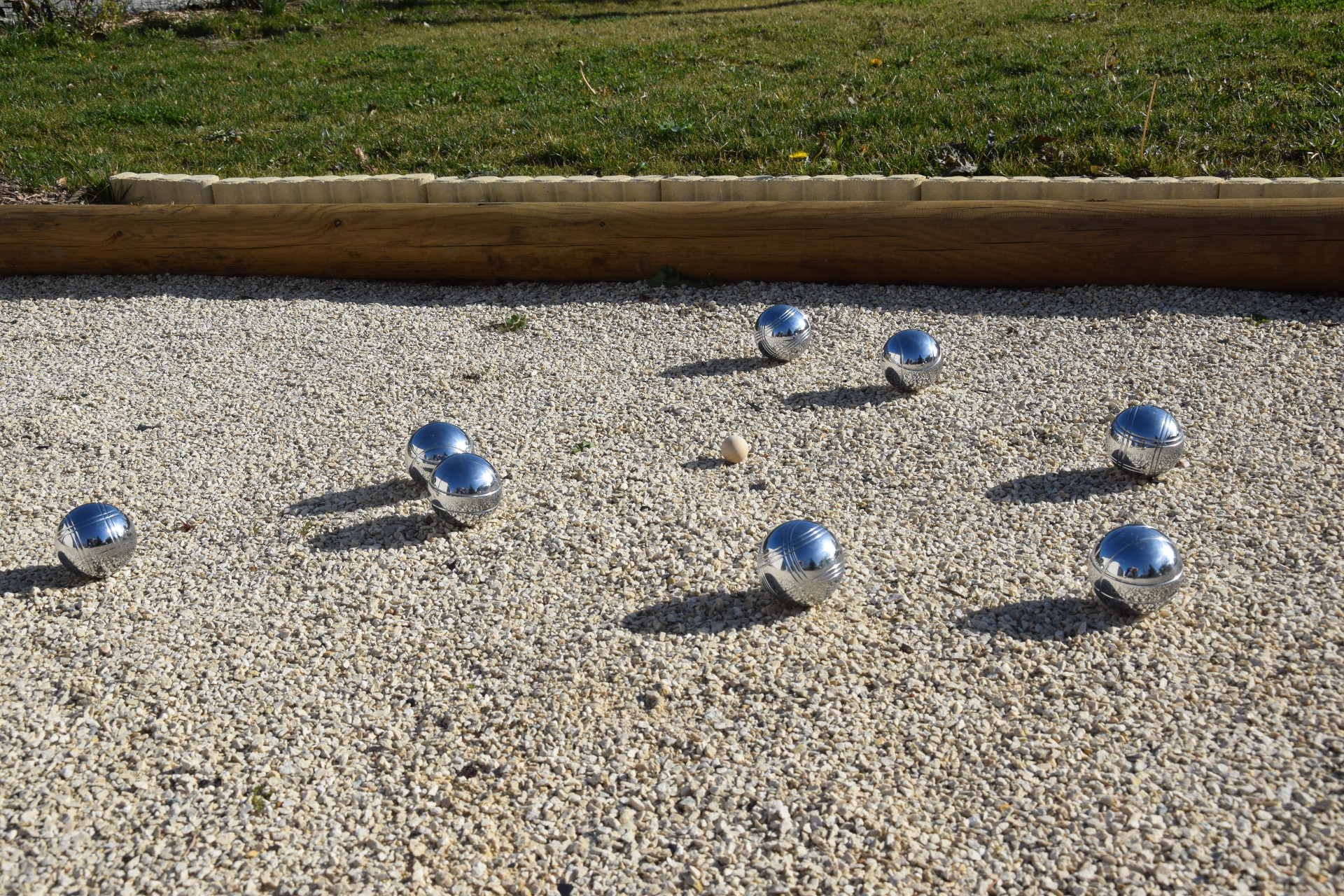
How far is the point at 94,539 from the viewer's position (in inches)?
129

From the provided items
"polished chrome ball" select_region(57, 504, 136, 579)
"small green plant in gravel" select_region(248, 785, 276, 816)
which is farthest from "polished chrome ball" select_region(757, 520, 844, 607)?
"polished chrome ball" select_region(57, 504, 136, 579)

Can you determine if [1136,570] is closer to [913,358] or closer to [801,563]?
[801,563]

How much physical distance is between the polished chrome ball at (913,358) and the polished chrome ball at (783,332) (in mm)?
454

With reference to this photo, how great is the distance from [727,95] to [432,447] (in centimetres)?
538

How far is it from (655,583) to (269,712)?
115 centimetres

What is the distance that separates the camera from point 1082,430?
4125 mm

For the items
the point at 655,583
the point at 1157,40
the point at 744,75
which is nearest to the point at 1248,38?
the point at 1157,40

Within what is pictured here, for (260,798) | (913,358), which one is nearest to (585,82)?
(913,358)

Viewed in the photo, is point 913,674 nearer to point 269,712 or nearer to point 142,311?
point 269,712

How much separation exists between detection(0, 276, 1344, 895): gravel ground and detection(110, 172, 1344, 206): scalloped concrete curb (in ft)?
2.68

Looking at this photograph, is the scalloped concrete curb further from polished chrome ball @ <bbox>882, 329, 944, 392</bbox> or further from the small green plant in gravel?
the small green plant in gravel

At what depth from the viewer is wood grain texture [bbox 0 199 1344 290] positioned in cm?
509

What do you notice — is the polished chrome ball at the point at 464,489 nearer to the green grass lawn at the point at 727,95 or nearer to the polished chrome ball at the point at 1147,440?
the polished chrome ball at the point at 1147,440

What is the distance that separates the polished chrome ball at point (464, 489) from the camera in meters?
3.49
